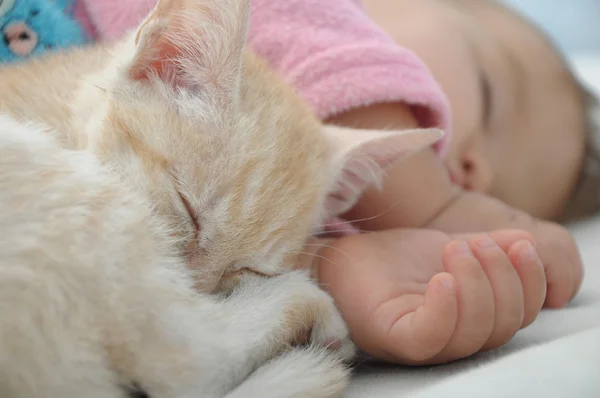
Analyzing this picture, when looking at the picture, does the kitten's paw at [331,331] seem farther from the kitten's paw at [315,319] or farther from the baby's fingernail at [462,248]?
the baby's fingernail at [462,248]

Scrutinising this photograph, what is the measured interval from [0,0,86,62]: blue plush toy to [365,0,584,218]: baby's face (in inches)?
28.2

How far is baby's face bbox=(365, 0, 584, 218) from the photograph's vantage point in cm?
136

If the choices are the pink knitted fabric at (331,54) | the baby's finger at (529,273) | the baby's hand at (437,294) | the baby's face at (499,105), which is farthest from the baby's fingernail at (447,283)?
the baby's face at (499,105)

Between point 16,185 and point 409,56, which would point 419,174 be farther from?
point 16,185

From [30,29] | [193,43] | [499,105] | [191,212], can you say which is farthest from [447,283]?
[499,105]

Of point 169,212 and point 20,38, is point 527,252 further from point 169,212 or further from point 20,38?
point 20,38

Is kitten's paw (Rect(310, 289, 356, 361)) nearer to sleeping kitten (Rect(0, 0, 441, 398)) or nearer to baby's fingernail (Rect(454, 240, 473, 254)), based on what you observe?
sleeping kitten (Rect(0, 0, 441, 398))

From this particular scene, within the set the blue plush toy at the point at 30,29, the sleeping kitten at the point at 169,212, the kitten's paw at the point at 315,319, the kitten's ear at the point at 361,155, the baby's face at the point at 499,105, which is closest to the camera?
the sleeping kitten at the point at 169,212

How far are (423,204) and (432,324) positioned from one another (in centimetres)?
42

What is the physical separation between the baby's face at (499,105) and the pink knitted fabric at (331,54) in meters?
0.28

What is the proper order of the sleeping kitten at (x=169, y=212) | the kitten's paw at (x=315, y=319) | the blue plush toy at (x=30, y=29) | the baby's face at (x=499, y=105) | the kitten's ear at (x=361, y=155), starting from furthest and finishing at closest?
1. the baby's face at (x=499, y=105)
2. the blue plush toy at (x=30, y=29)
3. the kitten's ear at (x=361, y=155)
4. the kitten's paw at (x=315, y=319)
5. the sleeping kitten at (x=169, y=212)

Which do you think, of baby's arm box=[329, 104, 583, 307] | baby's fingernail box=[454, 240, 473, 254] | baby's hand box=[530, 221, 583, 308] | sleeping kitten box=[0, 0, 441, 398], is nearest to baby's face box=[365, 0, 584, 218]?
baby's arm box=[329, 104, 583, 307]

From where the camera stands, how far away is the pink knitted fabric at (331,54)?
100 centimetres

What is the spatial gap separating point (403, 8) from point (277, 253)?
951mm
